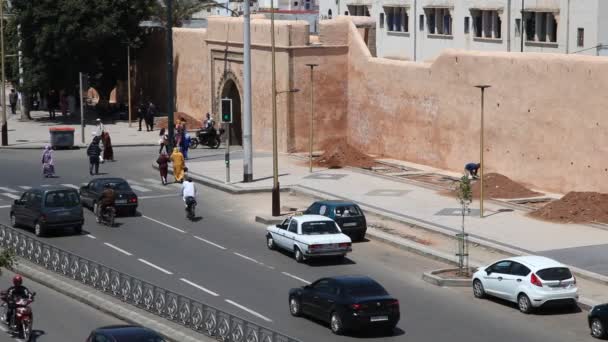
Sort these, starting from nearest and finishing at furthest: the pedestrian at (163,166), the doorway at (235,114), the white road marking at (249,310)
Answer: the white road marking at (249,310), the pedestrian at (163,166), the doorway at (235,114)

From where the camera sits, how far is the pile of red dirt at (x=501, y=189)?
4784 centimetres

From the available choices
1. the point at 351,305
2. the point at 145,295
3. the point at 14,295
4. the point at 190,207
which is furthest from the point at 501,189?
the point at 14,295

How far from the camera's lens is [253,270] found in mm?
36531

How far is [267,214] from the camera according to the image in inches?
1789

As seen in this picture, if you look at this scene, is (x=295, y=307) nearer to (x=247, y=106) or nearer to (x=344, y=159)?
(x=247, y=106)

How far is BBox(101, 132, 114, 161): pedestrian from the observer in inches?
2292

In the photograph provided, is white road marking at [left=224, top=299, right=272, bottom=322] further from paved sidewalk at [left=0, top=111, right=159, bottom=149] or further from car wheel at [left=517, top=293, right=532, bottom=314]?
paved sidewalk at [left=0, top=111, right=159, bottom=149]

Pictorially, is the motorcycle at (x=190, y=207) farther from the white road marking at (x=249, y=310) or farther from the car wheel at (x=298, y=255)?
the white road marking at (x=249, y=310)

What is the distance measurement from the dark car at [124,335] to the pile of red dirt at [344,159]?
32636mm

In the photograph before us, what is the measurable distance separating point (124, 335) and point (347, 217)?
17519 mm

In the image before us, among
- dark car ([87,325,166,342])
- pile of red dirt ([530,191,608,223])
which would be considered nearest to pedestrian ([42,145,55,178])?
Result: pile of red dirt ([530,191,608,223])

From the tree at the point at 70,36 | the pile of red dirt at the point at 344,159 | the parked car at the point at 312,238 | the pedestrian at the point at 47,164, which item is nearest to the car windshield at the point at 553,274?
the parked car at the point at 312,238

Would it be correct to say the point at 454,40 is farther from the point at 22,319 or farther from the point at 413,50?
the point at 22,319

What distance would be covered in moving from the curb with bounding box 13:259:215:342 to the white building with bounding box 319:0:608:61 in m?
35.7
